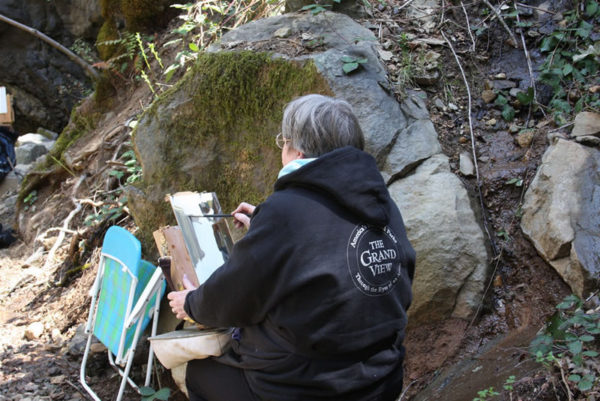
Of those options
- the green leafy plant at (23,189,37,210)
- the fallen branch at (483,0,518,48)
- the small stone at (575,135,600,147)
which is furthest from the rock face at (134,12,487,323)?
the green leafy plant at (23,189,37,210)

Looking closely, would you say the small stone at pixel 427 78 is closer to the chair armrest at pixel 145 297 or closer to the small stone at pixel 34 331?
the chair armrest at pixel 145 297

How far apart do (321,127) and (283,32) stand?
1999 mm

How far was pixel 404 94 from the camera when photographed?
347 centimetres

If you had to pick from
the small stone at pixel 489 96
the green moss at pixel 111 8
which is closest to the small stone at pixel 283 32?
the small stone at pixel 489 96

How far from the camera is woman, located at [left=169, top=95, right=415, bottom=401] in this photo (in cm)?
187

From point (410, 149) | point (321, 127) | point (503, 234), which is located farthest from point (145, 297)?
point (503, 234)

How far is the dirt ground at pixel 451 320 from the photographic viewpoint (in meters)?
2.91

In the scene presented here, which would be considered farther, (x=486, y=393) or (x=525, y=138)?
(x=525, y=138)

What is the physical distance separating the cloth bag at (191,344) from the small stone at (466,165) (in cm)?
184

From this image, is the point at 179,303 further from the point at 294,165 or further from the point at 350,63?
the point at 350,63

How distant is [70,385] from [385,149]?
8.56ft

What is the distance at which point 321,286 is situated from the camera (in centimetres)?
188

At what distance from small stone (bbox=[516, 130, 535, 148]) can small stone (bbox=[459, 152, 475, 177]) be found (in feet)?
1.14

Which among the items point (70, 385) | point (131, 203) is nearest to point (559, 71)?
point (131, 203)
